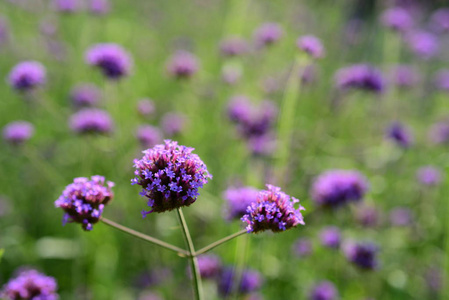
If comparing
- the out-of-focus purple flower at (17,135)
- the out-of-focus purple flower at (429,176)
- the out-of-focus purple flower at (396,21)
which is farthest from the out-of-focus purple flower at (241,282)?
the out-of-focus purple flower at (396,21)

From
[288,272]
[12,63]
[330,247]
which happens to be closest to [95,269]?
[288,272]

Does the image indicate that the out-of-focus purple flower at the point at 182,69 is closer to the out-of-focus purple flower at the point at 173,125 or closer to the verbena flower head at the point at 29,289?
the out-of-focus purple flower at the point at 173,125

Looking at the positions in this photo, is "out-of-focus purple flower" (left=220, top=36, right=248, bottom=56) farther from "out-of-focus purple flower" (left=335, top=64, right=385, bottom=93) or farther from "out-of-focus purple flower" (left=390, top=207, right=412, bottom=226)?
"out-of-focus purple flower" (left=390, top=207, right=412, bottom=226)

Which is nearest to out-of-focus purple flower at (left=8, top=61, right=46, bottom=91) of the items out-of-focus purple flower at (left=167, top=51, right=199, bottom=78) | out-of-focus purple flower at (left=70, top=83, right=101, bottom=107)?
out-of-focus purple flower at (left=70, top=83, right=101, bottom=107)

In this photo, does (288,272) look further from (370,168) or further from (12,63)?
(12,63)

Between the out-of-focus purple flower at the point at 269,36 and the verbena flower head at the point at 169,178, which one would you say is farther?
the out-of-focus purple flower at the point at 269,36

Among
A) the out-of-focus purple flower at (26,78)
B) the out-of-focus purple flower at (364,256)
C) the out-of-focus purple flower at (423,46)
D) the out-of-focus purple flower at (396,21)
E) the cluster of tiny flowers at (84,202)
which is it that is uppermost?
the out-of-focus purple flower at (423,46)
